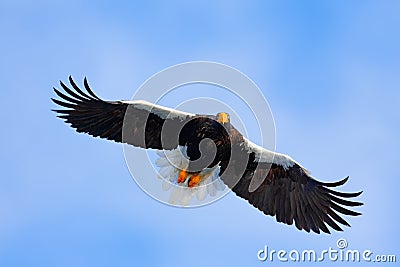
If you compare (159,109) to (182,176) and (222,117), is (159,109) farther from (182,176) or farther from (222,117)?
(182,176)

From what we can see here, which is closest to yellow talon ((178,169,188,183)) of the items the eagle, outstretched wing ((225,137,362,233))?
the eagle

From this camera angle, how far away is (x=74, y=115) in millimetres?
14094

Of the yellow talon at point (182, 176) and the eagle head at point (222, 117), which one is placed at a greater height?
the eagle head at point (222, 117)

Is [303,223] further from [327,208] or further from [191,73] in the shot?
[191,73]

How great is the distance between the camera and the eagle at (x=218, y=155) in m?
13.7

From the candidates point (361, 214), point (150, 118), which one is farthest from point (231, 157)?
point (361, 214)

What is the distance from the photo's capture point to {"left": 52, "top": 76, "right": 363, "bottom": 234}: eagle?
13.7 metres

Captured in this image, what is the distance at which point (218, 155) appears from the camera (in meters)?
13.8

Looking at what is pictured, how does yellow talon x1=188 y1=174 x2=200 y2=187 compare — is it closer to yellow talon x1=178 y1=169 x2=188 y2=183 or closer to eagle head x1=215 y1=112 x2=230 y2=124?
yellow talon x1=178 y1=169 x2=188 y2=183

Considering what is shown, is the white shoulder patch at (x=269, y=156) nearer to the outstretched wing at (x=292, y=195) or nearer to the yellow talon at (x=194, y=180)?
the outstretched wing at (x=292, y=195)

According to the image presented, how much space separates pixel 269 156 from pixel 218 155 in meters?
0.96

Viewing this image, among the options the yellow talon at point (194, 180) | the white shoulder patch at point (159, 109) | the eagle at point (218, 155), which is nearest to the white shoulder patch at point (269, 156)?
the eagle at point (218, 155)

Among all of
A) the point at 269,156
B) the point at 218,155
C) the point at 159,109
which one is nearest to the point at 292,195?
the point at 269,156

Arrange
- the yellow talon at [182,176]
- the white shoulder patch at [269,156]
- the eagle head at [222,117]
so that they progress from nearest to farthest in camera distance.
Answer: the eagle head at [222,117]
the white shoulder patch at [269,156]
the yellow talon at [182,176]
